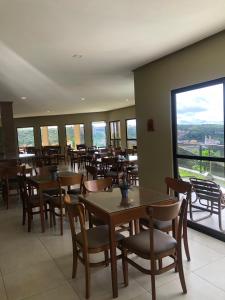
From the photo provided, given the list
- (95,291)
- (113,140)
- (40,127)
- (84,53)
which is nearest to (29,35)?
(84,53)

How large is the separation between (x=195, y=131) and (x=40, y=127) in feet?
36.7

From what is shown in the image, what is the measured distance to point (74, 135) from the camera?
45.2 ft

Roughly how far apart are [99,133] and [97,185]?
10.8 meters

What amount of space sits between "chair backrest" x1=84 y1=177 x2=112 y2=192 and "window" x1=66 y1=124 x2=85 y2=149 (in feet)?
35.4

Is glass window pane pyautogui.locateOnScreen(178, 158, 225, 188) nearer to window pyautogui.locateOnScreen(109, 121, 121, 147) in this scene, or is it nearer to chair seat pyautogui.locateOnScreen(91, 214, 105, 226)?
chair seat pyautogui.locateOnScreen(91, 214, 105, 226)

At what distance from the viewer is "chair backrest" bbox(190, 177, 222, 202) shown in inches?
134

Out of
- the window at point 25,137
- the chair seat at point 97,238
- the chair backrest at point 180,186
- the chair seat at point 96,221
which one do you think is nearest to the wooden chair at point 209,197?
the chair backrest at point 180,186

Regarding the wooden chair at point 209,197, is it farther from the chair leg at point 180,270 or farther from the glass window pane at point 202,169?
the chair leg at point 180,270

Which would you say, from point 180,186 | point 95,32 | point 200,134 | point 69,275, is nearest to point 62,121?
point 200,134

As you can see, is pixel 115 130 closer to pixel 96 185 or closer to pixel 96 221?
pixel 96 185

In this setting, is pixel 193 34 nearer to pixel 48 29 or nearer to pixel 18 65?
pixel 48 29

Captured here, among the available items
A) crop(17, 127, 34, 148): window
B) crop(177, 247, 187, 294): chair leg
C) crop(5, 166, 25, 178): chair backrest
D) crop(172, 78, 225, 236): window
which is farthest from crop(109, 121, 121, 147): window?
crop(177, 247, 187, 294): chair leg

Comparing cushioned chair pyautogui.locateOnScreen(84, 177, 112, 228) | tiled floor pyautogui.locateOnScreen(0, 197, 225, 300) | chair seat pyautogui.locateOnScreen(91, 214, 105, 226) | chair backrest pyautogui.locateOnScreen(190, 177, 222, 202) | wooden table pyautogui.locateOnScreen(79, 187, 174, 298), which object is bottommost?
tiled floor pyautogui.locateOnScreen(0, 197, 225, 300)

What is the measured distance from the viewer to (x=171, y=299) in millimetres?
2059
